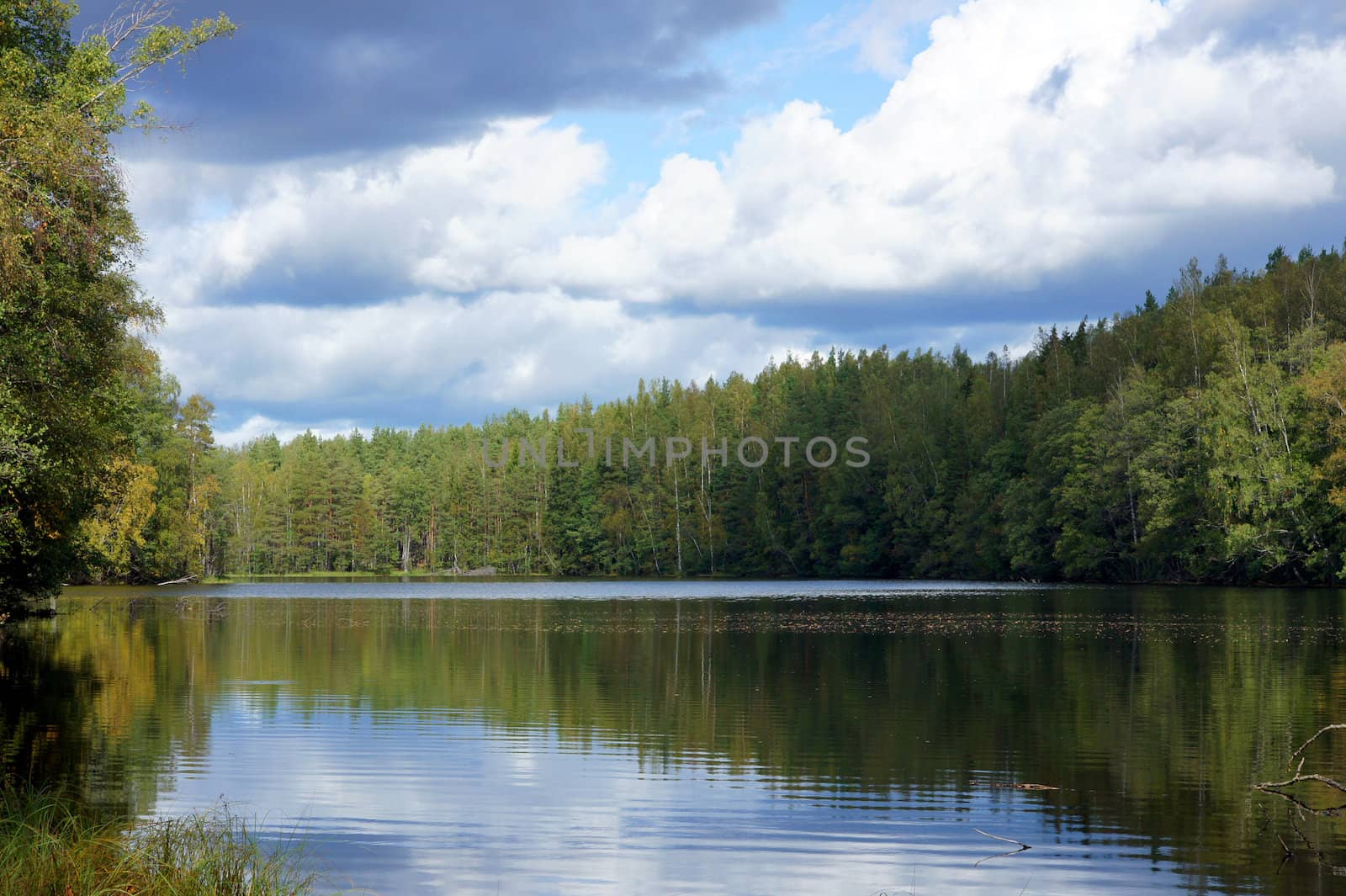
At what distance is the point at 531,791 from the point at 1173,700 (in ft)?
46.5

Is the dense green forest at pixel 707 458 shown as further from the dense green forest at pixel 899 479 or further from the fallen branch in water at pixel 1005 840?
the fallen branch in water at pixel 1005 840

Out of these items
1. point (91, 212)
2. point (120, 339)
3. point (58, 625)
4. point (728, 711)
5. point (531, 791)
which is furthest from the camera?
point (58, 625)

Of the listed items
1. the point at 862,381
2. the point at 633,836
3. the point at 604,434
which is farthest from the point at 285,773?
the point at 604,434

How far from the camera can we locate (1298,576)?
7512 centimetres

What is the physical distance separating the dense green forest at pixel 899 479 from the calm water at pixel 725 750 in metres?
19.5

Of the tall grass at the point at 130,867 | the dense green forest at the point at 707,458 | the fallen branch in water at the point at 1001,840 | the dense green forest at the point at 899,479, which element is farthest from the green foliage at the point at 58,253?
the dense green forest at the point at 899,479

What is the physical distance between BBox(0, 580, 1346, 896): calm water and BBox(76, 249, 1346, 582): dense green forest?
1952 cm

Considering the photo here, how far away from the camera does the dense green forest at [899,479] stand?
73.3 meters

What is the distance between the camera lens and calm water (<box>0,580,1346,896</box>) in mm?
12539

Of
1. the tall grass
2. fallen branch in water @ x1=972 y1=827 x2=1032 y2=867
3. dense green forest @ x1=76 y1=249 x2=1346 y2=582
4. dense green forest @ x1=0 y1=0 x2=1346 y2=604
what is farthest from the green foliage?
dense green forest @ x1=76 y1=249 x2=1346 y2=582

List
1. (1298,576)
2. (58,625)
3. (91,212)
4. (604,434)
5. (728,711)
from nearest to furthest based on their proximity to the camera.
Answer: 1. (91,212)
2. (728,711)
3. (58,625)
4. (1298,576)
5. (604,434)

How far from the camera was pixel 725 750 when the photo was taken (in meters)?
19.4

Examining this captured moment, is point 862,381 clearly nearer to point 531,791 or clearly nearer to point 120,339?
point 120,339

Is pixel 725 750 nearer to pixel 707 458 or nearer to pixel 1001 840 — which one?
pixel 1001 840
